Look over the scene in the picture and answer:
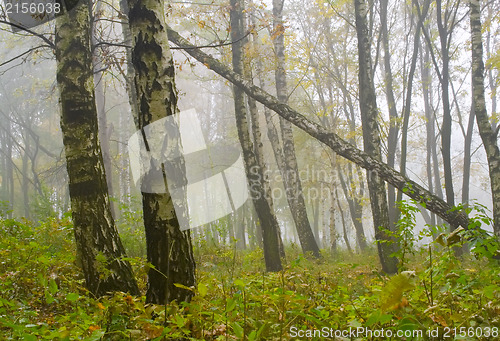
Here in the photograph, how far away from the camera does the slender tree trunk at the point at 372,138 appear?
27.2ft

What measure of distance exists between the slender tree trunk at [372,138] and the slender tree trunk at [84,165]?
5460mm

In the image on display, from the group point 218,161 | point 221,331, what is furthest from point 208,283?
point 218,161

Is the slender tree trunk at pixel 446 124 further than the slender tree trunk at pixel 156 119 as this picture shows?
Yes

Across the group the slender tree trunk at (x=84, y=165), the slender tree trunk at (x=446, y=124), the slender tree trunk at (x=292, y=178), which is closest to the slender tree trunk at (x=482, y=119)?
the slender tree trunk at (x=446, y=124)

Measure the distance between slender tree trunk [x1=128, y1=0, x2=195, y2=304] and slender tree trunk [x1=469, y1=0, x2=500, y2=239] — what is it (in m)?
6.33

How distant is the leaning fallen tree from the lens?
22.0 feet

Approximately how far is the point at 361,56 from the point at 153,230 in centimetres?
707

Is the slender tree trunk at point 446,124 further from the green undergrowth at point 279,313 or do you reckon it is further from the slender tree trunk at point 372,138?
the green undergrowth at point 279,313

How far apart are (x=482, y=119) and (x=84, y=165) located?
7.96m

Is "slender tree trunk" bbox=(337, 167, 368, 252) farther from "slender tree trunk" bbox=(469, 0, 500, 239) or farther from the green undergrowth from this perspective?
the green undergrowth

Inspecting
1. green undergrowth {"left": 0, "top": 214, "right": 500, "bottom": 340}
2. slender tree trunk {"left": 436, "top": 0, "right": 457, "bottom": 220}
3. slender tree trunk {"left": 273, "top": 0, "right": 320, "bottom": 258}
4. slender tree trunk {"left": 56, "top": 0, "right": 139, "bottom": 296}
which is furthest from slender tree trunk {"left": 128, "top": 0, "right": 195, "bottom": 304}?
slender tree trunk {"left": 436, "top": 0, "right": 457, "bottom": 220}

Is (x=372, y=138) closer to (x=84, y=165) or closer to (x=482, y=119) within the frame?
(x=482, y=119)

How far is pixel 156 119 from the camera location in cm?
377

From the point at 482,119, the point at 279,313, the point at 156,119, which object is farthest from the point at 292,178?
the point at 279,313
